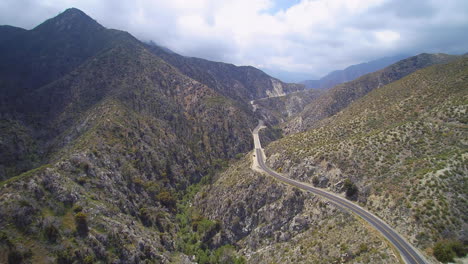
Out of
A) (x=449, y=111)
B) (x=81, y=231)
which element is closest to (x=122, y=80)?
(x=81, y=231)

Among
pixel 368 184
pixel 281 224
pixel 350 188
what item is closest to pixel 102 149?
pixel 281 224

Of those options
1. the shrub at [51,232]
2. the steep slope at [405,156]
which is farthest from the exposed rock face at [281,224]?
the shrub at [51,232]

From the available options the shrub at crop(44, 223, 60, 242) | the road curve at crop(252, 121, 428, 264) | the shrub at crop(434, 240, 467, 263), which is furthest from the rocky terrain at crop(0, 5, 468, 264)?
the road curve at crop(252, 121, 428, 264)

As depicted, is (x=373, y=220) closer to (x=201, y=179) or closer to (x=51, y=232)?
(x=51, y=232)

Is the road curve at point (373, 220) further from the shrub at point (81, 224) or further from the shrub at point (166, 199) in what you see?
the shrub at point (81, 224)

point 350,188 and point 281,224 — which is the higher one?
point 350,188

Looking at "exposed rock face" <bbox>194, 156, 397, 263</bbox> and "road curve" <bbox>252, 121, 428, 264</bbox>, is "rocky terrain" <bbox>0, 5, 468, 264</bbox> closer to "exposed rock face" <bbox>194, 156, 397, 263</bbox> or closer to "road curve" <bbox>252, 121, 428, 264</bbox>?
"exposed rock face" <bbox>194, 156, 397, 263</bbox>
